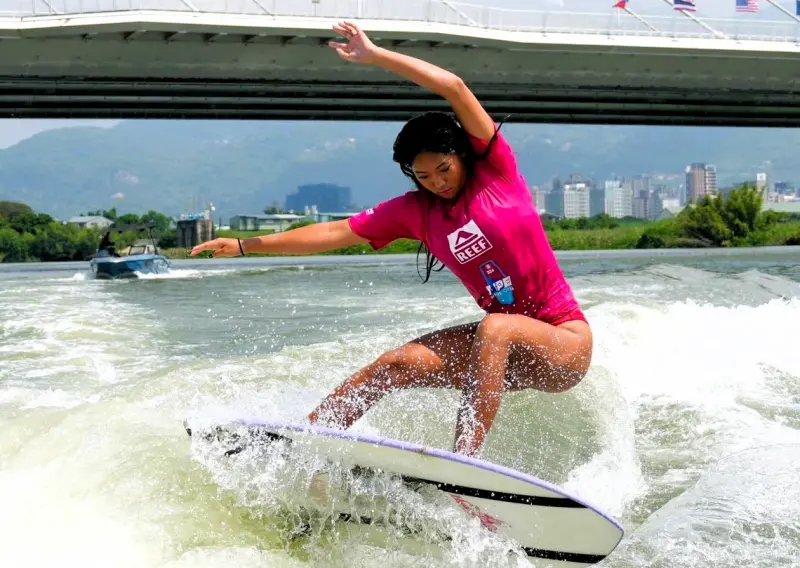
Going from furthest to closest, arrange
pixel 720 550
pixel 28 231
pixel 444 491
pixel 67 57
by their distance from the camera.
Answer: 1. pixel 28 231
2. pixel 67 57
3. pixel 720 550
4. pixel 444 491

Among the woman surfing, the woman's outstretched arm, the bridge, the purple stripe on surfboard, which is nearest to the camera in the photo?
the purple stripe on surfboard

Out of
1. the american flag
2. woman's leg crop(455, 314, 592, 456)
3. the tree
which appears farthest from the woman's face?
the tree

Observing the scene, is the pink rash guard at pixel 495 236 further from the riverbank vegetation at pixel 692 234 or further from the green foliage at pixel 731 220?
the green foliage at pixel 731 220

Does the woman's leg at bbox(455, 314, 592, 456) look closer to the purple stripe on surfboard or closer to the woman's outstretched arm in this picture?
the purple stripe on surfboard

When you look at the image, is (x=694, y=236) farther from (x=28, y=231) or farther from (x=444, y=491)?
(x=444, y=491)

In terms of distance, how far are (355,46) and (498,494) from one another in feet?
5.61

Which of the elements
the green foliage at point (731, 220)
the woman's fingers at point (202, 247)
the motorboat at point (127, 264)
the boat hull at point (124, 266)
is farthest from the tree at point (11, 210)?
the woman's fingers at point (202, 247)

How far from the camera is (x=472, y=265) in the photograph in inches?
155

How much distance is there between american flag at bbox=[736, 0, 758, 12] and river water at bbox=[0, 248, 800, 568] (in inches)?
1153

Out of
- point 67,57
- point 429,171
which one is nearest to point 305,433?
point 429,171

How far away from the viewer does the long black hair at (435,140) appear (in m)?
3.75

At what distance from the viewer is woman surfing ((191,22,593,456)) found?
3.70 m

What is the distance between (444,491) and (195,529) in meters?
1.02

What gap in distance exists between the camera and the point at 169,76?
29.8 meters
